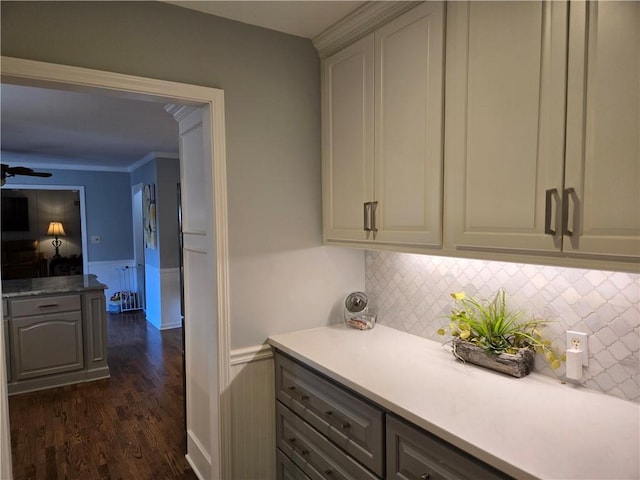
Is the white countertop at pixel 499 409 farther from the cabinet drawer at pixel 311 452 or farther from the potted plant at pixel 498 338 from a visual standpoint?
the cabinet drawer at pixel 311 452

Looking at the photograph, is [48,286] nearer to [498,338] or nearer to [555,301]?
[498,338]

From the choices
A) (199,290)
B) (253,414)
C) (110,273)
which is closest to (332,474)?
(253,414)

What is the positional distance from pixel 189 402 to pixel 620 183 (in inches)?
101

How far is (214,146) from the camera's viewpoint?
1941mm

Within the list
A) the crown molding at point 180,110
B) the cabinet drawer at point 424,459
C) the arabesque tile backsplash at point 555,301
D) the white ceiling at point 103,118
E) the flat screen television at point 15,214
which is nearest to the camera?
the cabinet drawer at point 424,459

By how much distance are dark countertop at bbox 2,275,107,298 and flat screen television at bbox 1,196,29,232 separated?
3.11 m

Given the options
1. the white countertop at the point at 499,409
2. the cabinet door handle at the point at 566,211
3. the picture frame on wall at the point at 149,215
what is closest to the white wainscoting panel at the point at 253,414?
the white countertop at the point at 499,409

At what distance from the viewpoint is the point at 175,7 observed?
183 centimetres

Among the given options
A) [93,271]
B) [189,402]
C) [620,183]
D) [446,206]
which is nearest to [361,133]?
[446,206]

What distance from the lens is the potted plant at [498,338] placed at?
A: 1.55 m

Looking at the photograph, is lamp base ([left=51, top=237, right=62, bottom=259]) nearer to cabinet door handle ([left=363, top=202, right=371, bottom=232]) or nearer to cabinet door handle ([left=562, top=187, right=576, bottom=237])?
cabinet door handle ([left=363, top=202, right=371, bottom=232])

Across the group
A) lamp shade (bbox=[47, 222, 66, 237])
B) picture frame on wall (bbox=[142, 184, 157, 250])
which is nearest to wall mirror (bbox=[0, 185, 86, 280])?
lamp shade (bbox=[47, 222, 66, 237])

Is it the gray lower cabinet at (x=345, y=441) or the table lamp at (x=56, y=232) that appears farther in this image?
the table lamp at (x=56, y=232)

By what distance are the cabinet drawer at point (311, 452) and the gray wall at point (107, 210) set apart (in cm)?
626
